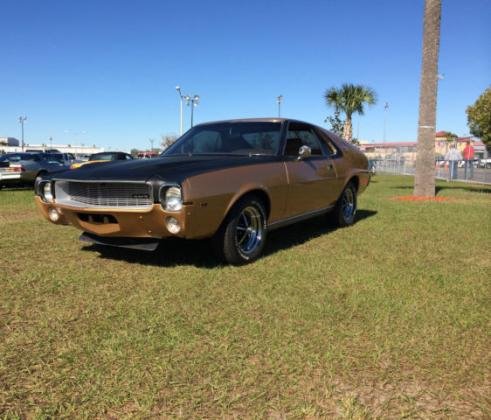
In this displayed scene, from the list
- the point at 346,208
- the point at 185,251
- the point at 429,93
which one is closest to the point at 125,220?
the point at 185,251

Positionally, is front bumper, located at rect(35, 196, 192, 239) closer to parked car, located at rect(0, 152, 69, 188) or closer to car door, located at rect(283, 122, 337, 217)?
car door, located at rect(283, 122, 337, 217)

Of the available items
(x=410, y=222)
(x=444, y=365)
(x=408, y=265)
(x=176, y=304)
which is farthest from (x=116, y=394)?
(x=410, y=222)

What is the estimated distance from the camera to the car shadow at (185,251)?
4738mm

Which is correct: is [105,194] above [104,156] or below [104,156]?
below

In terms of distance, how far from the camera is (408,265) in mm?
4605

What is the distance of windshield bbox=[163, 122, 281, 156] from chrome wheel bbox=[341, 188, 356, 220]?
2.02 metres

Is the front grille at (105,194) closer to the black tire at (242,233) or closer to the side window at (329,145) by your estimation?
the black tire at (242,233)

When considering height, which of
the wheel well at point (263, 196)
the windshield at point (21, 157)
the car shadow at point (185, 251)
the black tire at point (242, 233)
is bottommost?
the car shadow at point (185, 251)

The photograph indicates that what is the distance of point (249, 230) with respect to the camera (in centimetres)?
480

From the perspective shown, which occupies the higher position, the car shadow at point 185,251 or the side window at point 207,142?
the side window at point 207,142

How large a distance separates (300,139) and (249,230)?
1662mm

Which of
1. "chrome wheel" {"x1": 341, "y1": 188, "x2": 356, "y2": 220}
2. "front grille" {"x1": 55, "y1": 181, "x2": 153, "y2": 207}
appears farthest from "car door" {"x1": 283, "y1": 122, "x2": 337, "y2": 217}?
"front grille" {"x1": 55, "y1": 181, "x2": 153, "y2": 207}

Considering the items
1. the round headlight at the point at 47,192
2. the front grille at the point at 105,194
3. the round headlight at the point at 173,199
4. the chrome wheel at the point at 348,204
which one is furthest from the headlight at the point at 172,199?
the chrome wheel at the point at 348,204

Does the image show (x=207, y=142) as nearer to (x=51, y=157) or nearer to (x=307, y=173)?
(x=307, y=173)
